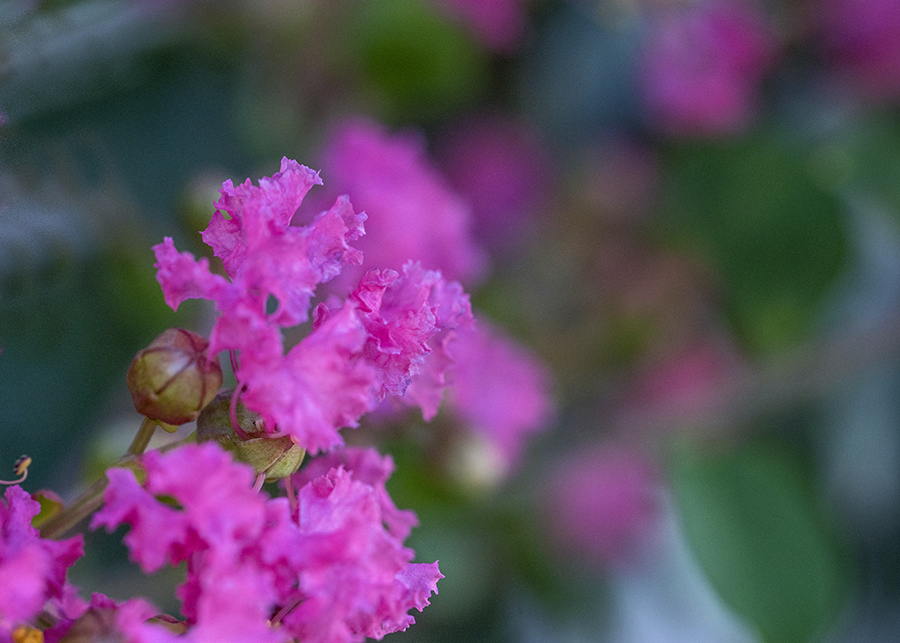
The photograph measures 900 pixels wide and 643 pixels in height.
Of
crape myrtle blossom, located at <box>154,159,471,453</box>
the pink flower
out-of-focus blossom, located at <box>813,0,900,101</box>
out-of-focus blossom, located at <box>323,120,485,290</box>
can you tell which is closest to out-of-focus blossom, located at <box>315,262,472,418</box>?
crape myrtle blossom, located at <box>154,159,471,453</box>

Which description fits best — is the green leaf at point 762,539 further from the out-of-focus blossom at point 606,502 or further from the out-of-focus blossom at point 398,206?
the out-of-focus blossom at point 398,206

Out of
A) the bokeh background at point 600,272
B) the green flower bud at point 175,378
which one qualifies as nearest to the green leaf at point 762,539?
the bokeh background at point 600,272

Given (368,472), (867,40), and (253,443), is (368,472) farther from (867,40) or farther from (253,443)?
(867,40)

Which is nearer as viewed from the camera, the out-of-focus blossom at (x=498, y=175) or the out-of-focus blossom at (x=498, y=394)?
the out-of-focus blossom at (x=498, y=394)

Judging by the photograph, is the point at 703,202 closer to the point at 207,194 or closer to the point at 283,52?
the point at 283,52

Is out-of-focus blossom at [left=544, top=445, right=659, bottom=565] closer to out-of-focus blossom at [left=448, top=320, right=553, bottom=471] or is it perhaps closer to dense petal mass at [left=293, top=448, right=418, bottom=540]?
out-of-focus blossom at [left=448, top=320, right=553, bottom=471]

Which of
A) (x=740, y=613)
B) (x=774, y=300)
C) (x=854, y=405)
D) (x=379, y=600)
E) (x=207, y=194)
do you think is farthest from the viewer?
(x=854, y=405)

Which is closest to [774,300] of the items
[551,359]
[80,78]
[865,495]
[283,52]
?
[551,359]
